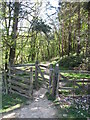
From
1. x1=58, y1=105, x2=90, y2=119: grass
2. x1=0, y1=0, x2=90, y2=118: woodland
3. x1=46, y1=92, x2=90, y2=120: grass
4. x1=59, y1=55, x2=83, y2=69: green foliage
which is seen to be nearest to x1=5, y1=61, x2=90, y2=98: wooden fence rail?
x1=0, y1=0, x2=90, y2=118: woodland

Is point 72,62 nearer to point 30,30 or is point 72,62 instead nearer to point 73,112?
point 30,30

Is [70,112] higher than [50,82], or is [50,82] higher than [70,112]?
[50,82]

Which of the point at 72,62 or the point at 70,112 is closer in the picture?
the point at 70,112

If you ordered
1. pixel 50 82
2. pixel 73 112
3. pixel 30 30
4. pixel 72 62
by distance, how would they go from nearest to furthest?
pixel 73 112, pixel 50 82, pixel 30 30, pixel 72 62

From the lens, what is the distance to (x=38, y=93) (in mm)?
7160

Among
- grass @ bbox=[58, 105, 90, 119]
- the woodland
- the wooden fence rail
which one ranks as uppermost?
the woodland

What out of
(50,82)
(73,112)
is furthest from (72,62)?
(73,112)

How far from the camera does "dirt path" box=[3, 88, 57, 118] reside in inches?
193

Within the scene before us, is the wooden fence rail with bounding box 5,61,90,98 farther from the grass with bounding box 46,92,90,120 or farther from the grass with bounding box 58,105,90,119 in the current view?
the grass with bounding box 58,105,90,119

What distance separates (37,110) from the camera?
5289 mm

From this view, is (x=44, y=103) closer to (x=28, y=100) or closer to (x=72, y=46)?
(x=28, y=100)

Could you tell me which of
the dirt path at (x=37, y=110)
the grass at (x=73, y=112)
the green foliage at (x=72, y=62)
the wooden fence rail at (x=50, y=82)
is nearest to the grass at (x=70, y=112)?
the grass at (x=73, y=112)

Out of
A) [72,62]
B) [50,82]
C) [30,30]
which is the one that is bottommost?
[50,82]

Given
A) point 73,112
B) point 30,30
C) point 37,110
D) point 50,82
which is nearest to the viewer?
point 73,112
